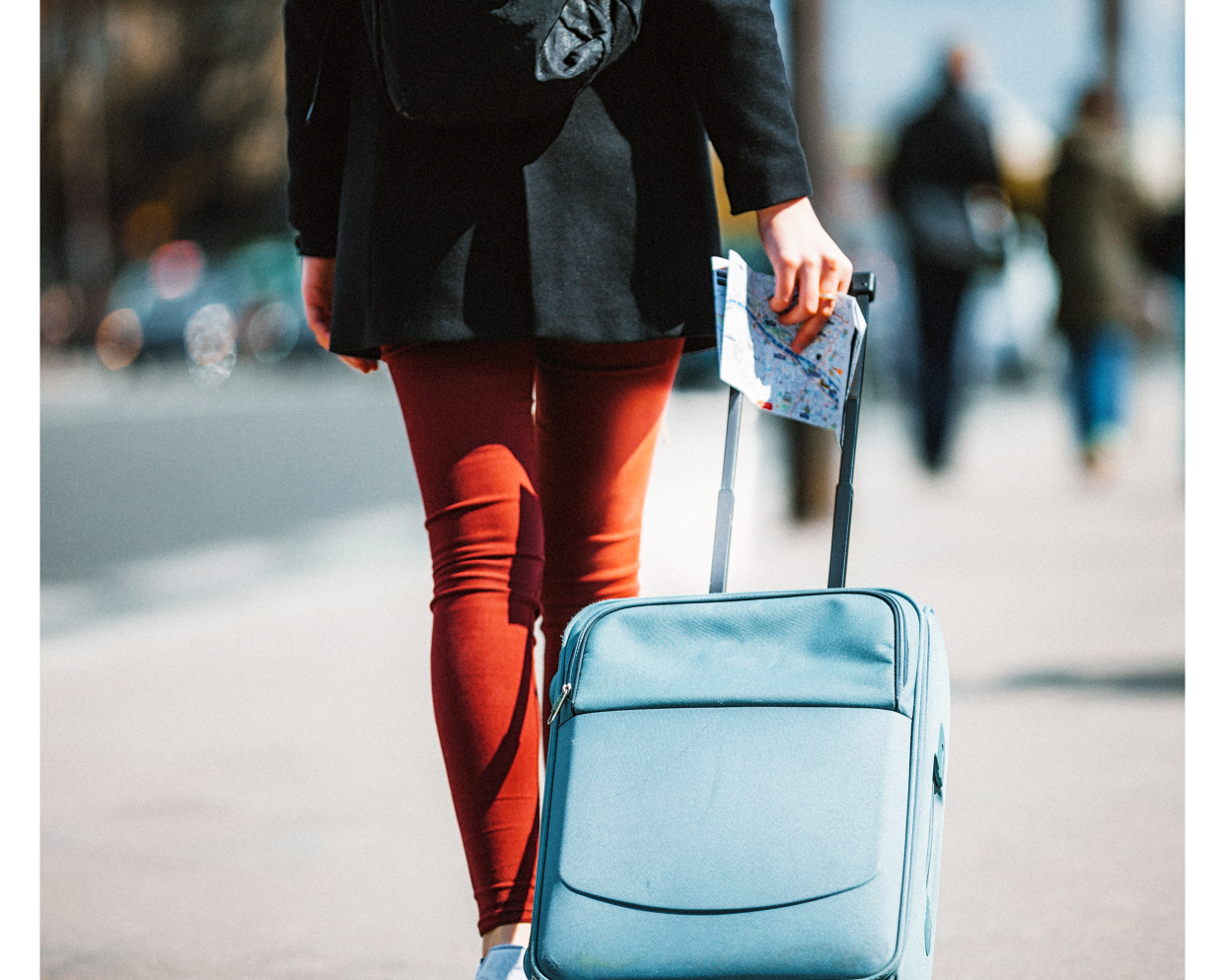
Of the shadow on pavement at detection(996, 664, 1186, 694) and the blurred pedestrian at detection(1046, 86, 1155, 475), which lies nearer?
the shadow on pavement at detection(996, 664, 1186, 694)

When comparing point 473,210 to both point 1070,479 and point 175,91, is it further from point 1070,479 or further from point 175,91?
point 175,91

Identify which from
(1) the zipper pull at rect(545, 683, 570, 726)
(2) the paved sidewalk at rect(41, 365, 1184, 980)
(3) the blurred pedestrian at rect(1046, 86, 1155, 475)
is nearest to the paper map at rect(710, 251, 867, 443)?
(1) the zipper pull at rect(545, 683, 570, 726)

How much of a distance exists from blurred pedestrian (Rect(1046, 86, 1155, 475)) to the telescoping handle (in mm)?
6919

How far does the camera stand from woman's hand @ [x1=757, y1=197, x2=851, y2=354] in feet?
7.18

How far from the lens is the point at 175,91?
37.6 meters

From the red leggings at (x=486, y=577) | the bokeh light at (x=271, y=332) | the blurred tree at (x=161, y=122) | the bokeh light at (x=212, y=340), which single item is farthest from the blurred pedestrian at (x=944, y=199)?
the blurred tree at (x=161, y=122)

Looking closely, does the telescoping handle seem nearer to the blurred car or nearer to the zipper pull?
the zipper pull

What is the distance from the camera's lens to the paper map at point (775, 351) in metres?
2.25

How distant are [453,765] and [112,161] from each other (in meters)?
38.6

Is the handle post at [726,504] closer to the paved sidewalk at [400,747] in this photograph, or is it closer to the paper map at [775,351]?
the paper map at [775,351]

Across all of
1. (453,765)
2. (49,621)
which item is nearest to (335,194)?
(453,765)

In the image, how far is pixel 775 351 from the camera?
7.59 ft

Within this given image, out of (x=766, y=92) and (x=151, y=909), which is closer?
(x=766, y=92)
